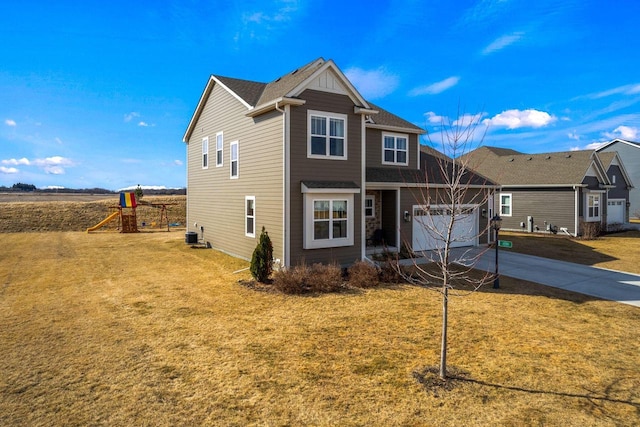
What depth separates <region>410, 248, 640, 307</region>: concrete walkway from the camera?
10758 mm

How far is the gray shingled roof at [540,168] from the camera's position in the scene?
2477cm

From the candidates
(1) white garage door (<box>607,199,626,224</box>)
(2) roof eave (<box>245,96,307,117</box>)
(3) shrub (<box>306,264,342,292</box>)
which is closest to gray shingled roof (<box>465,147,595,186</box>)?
(1) white garage door (<box>607,199,626,224</box>)


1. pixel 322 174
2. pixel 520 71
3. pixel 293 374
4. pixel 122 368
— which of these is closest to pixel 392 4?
pixel 322 174

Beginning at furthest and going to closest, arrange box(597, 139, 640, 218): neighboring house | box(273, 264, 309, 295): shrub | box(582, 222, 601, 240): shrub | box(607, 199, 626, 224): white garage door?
box(597, 139, 640, 218): neighboring house, box(607, 199, 626, 224): white garage door, box(582, 222, 601, 240): shrub, box(273, 264, 309, 295): shrub

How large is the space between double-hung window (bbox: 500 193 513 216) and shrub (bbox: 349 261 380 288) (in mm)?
19791

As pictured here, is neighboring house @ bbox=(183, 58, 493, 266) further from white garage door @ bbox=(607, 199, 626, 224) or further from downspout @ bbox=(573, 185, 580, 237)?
white garage door @ bbox=(607, 199, 626, 224)

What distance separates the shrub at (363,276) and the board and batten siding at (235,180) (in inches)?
104

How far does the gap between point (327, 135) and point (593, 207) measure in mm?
23275

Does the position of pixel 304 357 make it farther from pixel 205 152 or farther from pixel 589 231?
pixel 589 231

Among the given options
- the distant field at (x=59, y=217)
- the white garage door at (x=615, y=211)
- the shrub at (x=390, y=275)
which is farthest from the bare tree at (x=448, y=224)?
the distant field at (x=59, y=217)

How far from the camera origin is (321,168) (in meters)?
13.1

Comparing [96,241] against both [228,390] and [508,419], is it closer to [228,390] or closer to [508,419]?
[228,390]

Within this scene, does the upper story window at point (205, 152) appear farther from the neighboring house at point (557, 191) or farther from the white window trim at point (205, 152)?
the neighboring house at point (557, 191)

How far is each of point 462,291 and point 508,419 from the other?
6617 mm
